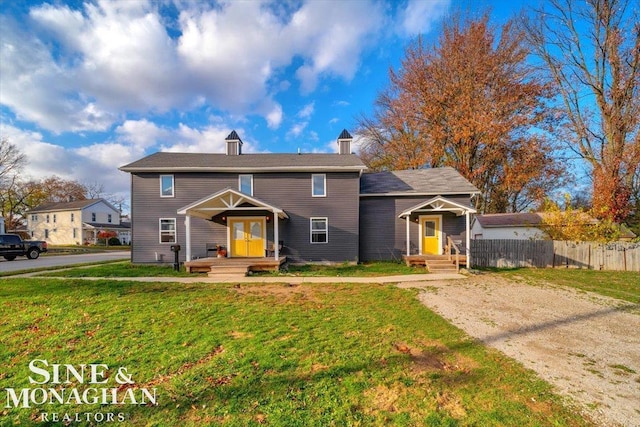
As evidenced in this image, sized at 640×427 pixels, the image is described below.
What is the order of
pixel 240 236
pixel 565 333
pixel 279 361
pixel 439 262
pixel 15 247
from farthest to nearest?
pixel 15 247, pixel 240 236, pixel 439 262, pixel 565 333, pixel 279 361

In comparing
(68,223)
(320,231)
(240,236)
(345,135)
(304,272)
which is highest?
(345,135)

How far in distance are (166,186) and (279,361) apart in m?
13.3

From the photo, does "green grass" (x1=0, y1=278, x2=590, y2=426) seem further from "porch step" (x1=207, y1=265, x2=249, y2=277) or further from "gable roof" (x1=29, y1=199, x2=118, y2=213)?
"gable roof" (x1=29, y1=199, x2=118, y2=213)

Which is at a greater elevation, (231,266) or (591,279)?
(231,266)

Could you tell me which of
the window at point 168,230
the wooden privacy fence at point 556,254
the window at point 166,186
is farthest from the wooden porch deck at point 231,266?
the wooden privacy fence at point 556,254

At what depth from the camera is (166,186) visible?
14.4 m

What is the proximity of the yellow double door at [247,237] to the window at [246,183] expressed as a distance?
166 centimetres

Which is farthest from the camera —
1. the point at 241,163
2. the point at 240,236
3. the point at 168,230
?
the point at 241,163

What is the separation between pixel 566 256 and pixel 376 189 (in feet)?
31.9

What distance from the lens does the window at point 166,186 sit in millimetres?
14305

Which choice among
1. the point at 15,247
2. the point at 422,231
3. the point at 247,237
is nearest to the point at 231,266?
the point at 247,237

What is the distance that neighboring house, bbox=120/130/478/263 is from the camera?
14.1 m

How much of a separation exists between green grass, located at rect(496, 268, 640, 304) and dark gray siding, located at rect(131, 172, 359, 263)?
7.44 m

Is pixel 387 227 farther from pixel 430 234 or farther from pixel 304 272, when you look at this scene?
pixel 304 272
